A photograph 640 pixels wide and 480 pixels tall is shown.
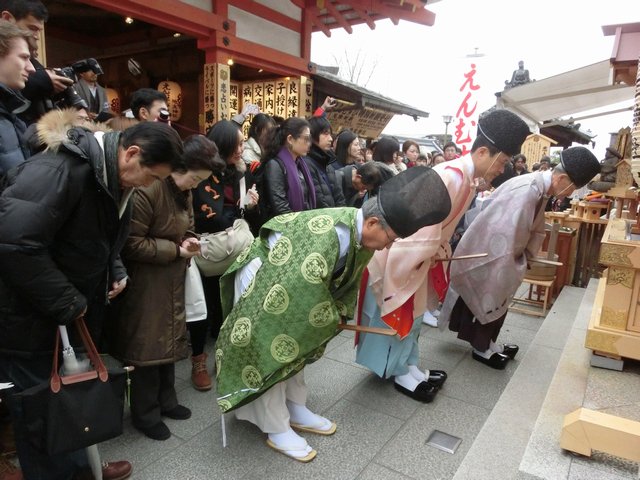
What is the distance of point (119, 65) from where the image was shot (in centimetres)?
1009

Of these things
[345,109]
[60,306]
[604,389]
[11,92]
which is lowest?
[604,389]

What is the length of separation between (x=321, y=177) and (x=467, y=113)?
7778 millimetres

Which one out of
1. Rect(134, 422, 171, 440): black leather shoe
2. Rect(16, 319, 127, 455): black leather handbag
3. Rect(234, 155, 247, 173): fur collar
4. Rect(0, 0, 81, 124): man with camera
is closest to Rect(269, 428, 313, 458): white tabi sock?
Rect(134, 422, 171, 440): black leather shoe

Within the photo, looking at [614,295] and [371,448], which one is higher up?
[614,295]

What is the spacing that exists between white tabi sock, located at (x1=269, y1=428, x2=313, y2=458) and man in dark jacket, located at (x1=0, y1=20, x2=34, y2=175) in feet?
7.59

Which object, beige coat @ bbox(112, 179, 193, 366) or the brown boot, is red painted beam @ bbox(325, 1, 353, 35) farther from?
the brown boot

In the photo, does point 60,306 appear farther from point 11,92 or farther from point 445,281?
point 445,281

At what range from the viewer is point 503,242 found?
155 inches

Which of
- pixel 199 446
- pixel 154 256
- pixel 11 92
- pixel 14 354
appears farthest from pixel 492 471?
pixel 11 92

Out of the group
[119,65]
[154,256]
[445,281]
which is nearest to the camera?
[154,256]

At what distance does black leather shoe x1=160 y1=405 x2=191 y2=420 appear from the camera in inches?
125

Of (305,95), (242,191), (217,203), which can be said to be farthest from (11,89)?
(305,95)

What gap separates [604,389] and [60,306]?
133 inches

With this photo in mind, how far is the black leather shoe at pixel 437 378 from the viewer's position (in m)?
3.75
